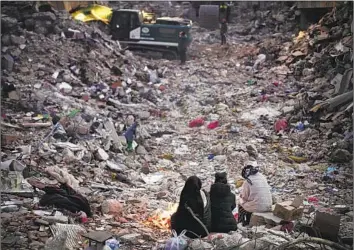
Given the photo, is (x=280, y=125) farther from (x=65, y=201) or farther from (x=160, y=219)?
(x=65, y=201)

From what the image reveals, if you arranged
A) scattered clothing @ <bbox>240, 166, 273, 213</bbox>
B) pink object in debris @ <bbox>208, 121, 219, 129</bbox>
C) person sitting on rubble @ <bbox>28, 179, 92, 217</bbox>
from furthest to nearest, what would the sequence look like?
pink object in debris @ <bbox>208, 121, 219, 129</bbox> < person sitting on rubble @ <bbox>28, 179, 92, 217</bbox> < scattered clothing @ <bbox>240, 166, 273, 213</bbox>

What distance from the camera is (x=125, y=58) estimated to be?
13.2 m

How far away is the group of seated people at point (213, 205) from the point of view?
15.0 ft

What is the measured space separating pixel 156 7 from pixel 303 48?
32.0 ft

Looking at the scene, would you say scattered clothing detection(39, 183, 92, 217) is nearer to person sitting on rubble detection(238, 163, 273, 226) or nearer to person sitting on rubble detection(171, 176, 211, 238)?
person sitting on rubble detection(171, 176, 211, 238)

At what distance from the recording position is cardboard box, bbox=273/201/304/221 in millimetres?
4766

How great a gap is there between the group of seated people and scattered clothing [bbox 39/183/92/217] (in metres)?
1.06

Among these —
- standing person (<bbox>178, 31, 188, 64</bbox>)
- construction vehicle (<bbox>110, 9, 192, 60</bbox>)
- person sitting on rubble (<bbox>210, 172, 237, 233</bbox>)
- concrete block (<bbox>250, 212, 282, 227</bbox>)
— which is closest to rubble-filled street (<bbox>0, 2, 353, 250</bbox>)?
concrete block (<bbox>250, 212, 282, 227</bbox>)

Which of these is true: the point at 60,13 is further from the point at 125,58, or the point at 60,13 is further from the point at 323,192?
the point at 323,192

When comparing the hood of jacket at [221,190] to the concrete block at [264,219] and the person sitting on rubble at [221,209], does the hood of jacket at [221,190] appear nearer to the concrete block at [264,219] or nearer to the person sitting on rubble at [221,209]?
the person sitting on rubble at [221,209]

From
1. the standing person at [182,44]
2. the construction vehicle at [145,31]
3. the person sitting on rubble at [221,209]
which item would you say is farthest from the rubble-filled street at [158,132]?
the construction vehicle at [145,31]

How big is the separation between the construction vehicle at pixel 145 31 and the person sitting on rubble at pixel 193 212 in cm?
1057

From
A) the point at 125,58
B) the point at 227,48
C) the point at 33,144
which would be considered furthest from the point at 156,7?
the point at 33,144

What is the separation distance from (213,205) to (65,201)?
160 cm
